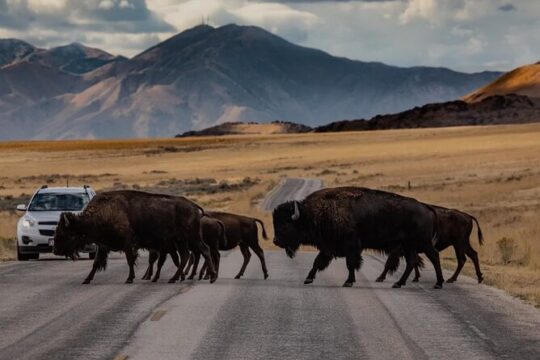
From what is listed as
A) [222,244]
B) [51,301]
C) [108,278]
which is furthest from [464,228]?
[51,301]

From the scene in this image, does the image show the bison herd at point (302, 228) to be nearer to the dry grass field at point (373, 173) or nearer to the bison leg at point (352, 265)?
the bison leg at point (352, 265)

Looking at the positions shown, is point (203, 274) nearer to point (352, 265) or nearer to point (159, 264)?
point (159, 264)

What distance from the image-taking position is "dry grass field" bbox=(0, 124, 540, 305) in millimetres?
33594

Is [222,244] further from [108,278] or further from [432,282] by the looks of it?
[432,282]

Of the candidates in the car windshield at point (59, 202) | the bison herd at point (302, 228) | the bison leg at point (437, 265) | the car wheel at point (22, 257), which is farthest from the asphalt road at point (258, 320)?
the car windshield at point (59, 202)

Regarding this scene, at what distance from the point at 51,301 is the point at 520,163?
84.1m

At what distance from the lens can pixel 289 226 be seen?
68.9ft

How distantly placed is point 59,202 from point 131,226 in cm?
812

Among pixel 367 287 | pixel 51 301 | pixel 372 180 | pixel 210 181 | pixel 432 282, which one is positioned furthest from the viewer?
pixel 210 181

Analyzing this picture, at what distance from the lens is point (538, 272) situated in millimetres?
24797

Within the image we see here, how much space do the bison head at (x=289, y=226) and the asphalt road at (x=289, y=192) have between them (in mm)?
32705

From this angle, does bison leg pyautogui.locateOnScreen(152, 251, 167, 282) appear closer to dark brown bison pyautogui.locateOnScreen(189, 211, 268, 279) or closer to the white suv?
dark brown bison pyautogui.locateOnScreen(189, 211, 268, 279)

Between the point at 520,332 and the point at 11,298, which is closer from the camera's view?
the point at 520,332

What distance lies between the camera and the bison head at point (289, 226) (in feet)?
68.5
